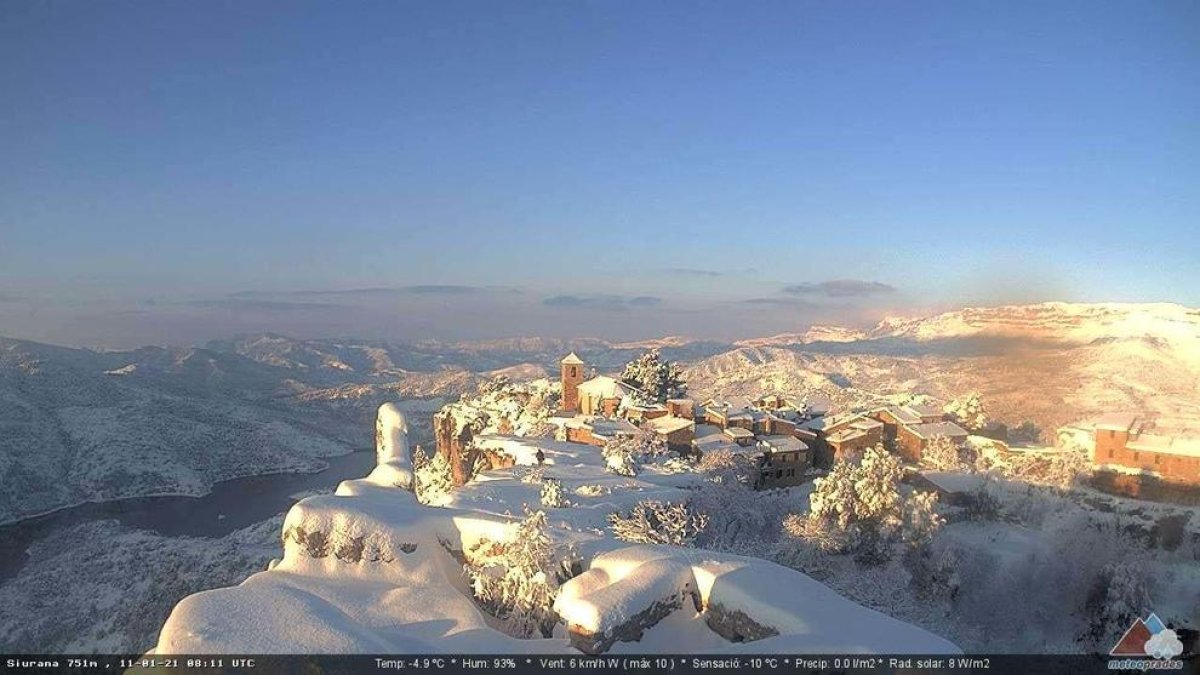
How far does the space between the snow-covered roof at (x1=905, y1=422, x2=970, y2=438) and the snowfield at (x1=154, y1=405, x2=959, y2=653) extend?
93.0 feet

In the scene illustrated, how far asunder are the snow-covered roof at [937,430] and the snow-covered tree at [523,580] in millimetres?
30450

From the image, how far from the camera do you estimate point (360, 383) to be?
431ft

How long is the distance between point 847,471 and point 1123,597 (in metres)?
8.01

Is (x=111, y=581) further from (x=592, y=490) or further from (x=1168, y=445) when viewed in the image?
(x=1168, y=445)

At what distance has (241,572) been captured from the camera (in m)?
35.4

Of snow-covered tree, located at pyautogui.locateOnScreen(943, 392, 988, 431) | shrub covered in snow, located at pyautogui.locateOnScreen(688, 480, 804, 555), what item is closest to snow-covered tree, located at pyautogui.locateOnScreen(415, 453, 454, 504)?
shrub covered in snow, located at pyautogui.locateOnScreen(688, 480, 804, 555)

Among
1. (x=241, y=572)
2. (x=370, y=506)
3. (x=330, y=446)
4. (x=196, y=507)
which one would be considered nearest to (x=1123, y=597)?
(x=370, y=506)

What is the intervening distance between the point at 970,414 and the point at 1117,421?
13030 mm

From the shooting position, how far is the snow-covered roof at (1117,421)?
2642 centimetres

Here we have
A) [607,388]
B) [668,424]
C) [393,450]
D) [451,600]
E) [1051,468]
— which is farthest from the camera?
[607,388]

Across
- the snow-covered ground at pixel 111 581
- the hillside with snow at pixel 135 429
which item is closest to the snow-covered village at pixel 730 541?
the snow-covered ground at pixel 111 581

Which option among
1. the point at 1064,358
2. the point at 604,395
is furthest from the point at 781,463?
the point at 604,395

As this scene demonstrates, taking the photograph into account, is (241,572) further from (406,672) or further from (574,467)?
(406,672)

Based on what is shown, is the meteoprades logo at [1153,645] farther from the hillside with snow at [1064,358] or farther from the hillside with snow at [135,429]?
the hillside with snow at [135,429]
